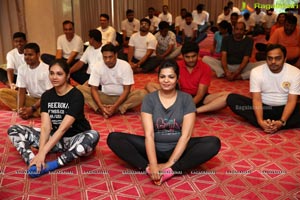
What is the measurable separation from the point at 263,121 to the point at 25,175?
2.26 m

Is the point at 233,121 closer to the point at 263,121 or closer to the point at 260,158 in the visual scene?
the point at 263,121

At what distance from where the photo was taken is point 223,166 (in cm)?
295

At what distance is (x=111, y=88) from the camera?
4.22 meters

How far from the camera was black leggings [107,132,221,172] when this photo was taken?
2.68 meters

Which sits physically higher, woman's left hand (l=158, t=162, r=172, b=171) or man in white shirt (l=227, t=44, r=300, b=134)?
man in white shirt (l=227, t=44, r=300, b=134)

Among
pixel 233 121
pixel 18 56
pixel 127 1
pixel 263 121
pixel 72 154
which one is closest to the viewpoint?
pixel 72 154

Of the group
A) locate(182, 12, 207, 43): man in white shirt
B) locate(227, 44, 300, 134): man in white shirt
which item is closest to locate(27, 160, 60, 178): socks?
locate(227, 44, 300, 134): man in white shirt

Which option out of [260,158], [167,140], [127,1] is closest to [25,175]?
[167,140]

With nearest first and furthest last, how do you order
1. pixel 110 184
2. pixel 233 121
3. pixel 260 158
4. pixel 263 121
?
pixel 110 184, pixel 260 158, pixel 263 121, pixel 233 121

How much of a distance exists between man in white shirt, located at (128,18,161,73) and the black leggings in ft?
11.6

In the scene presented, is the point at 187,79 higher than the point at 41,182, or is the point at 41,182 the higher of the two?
the point at 187,79

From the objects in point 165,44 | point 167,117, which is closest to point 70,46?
point 165,44

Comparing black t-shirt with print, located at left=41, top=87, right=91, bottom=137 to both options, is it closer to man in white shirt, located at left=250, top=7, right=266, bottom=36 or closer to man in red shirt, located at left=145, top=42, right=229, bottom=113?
man in red shirt, located at left=145, top=42, right=229, bottom=113

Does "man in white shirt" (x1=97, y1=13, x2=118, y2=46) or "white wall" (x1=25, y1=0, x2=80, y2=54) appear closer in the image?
"white wall" (x1=25, y1=0, x2=80, y2=54)
